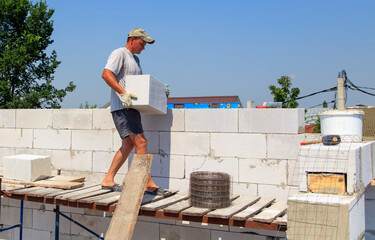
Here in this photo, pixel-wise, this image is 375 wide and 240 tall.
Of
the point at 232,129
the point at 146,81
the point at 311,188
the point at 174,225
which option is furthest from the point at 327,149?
the point at 174,225

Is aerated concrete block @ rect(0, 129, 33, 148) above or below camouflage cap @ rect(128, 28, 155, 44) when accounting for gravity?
below

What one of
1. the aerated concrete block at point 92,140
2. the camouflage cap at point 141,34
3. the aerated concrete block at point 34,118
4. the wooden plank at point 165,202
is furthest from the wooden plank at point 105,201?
the aerated concrete block at point 34,118

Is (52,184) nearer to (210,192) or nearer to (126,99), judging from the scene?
(126,99)

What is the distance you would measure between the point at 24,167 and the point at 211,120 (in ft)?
7.86

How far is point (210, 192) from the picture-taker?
3461mm

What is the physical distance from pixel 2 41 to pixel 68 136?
37.3 feet

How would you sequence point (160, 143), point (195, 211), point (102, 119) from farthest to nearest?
1. point (102, 119)
2. point (160, 143)
3. point (195, 211)

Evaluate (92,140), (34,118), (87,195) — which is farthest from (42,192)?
(34,118)

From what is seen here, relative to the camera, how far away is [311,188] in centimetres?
303

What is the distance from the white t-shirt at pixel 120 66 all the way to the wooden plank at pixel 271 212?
1.81 meters

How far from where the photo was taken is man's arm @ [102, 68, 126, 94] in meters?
3.83

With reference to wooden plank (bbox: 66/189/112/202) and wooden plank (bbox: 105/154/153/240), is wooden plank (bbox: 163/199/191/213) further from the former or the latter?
wooden plank (bbox: 66/189/112/202)

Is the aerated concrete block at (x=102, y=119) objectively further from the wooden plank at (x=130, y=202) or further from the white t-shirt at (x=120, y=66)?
the wooden plank at (x=130, y=202)

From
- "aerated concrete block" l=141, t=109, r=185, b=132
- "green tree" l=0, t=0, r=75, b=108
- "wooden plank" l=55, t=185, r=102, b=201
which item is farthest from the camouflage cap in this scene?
"green tree" l=0, t=0, r=75, b=108
